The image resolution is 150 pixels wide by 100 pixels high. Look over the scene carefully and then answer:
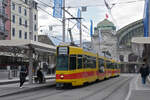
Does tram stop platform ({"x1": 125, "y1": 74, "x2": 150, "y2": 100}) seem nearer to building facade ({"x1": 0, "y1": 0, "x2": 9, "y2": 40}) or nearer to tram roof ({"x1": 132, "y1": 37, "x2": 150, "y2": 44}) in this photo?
tram roof ({"x1": 132, "y1": 37, "x2": 150, "y2": 44})

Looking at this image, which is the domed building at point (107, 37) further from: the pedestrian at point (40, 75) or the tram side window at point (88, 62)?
the pedestrian at point (40, 75)

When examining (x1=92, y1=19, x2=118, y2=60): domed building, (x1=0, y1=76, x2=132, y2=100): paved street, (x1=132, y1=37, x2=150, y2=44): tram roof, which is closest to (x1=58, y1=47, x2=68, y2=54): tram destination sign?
(x1=0, y1=76, x2=132, y2=100): paved street

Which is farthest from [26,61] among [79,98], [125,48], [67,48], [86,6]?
[125,48]

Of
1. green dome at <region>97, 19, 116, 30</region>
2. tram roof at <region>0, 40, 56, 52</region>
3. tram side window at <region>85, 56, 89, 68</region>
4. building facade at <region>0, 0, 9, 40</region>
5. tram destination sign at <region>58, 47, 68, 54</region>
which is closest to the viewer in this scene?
tram destination sign at <region>58, 47, 68, 54</region>

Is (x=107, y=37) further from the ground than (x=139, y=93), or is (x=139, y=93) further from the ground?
(x=107, y=37)

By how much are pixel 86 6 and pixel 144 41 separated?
34.3ft

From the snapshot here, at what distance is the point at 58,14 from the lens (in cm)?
2542

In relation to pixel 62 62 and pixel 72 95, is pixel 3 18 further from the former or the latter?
pixel 72 95

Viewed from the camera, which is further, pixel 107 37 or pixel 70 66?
pixel 107 37

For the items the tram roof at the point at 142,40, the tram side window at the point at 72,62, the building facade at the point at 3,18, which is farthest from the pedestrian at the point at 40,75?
the building facade at the point at 3,18

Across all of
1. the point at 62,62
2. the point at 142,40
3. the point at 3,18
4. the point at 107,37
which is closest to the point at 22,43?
the point at 62,62

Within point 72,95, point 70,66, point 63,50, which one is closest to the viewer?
point 72,95

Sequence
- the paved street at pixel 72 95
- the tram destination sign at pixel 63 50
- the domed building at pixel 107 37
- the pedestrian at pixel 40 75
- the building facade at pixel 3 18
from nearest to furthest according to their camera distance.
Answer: the paved street at pixel 72 95 → the tram destination sign at pixel 63 50 → the pedestrian at pixel 40 75 → the building facade at pixel 3 18 → the domed building at pixel 107 37

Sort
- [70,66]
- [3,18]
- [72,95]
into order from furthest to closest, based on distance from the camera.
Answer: [3,18] → [70,66] → [72,95]
